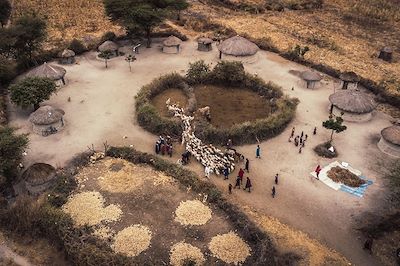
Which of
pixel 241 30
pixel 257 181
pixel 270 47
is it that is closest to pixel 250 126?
pixel 257 181

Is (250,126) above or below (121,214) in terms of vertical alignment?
above

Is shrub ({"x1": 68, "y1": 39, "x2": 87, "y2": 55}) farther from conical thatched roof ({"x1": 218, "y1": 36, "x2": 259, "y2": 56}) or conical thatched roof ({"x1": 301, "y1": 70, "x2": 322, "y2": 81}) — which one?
conical thatched roof ({"x1": 301, "y1": 70, "x2": 322, "y2": 81})

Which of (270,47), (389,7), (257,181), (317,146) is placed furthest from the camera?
(389,7)

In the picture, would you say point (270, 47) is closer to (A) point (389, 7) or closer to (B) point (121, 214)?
(A) point (389, 7)

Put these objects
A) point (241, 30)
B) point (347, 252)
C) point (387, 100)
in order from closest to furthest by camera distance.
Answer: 1. point (347, 252)
2. point (387, 100)
3. point (241, 30)

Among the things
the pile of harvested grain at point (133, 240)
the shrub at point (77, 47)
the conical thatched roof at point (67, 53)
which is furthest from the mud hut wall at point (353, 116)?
the shrub at point (77, 47)

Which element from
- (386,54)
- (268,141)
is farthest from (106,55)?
(386,54)

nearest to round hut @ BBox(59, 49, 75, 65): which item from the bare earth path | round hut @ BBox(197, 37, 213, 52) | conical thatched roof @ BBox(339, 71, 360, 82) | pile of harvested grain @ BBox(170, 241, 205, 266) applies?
the bare earth path

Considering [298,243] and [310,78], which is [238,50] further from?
[298,243]

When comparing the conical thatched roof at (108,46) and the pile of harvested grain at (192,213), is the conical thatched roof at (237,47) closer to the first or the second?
the conical thatched roof at (108,46)
